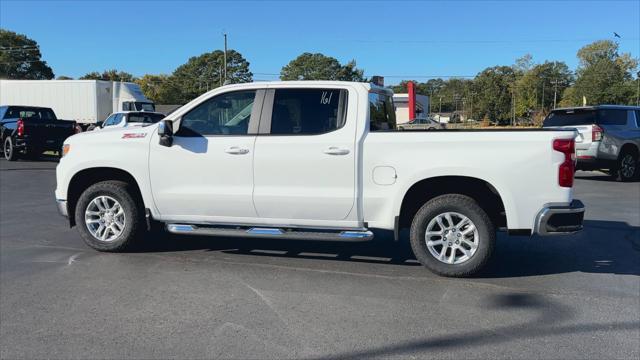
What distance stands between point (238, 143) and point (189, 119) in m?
0.70

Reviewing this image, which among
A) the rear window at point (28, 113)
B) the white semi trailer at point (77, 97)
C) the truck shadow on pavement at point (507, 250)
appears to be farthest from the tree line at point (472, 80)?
the truck shadow on pavement at point (507, 250)

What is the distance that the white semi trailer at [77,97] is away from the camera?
31.8 m

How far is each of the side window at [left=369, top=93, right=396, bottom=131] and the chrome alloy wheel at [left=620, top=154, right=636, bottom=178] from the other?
32.1ft

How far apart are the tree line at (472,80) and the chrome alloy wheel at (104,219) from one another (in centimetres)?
7466

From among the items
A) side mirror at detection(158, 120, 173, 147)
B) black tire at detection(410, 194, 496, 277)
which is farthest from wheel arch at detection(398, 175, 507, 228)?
side mirror at detection(158, 120, 173, 147)

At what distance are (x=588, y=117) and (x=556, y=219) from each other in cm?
989

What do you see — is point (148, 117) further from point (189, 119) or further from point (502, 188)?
point (502, 188)

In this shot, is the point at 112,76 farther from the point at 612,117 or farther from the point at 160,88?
the point at 612,117

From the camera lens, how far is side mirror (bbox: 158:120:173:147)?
597 centimetres

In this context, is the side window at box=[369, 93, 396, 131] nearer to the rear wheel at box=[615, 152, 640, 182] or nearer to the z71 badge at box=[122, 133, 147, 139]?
the z71 badge at box=[122, 133, 147, 139]

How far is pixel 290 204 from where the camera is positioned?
19.0 feet

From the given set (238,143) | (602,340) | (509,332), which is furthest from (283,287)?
(602,340)

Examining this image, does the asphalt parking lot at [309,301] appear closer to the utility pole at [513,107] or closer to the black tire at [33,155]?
the black tire at [33,155]

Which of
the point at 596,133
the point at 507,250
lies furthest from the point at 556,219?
the point at 596,133
